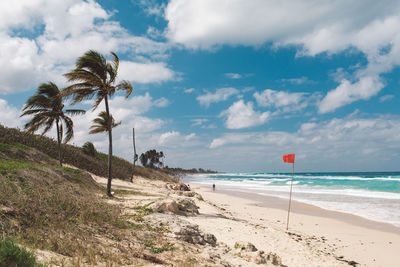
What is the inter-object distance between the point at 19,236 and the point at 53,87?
17.4 meters

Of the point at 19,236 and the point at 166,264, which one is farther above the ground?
the point at 19,236

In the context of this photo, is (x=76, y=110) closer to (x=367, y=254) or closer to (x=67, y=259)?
(x=67, y=259)

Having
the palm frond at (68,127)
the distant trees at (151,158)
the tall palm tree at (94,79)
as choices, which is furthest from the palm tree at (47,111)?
the distant trees at (151,158)

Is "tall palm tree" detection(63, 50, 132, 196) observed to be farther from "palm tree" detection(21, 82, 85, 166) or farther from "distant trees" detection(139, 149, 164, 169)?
"distant trees" detection(139, 149, 164, 169)

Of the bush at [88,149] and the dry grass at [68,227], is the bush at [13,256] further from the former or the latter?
the bush at [88,149]

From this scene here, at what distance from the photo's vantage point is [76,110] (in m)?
17.1

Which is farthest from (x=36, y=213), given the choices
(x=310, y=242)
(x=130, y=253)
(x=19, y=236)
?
(x=310, y=242)

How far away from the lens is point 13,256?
113 inches

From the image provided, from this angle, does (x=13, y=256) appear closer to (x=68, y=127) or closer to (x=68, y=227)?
→ (x=68, y=227)

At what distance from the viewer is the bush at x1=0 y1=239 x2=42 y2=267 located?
2793mm

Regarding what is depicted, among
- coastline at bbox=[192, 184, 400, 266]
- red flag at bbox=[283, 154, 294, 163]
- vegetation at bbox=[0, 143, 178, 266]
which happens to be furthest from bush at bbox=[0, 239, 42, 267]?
red flag at bbox=[283, 154, 294, 163]

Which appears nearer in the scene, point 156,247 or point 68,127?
point 156,247

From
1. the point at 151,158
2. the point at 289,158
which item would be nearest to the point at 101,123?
the point at 289,158

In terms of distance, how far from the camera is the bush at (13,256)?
2793 mm
